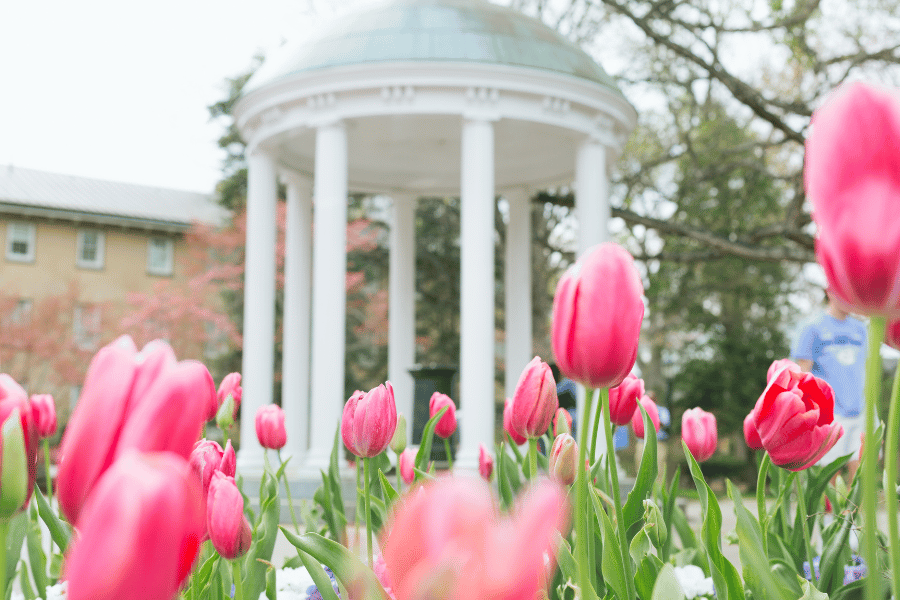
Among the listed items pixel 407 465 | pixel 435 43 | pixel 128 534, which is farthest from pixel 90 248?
pixel 128 534

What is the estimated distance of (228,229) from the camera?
1919cm

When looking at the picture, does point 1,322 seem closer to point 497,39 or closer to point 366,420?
point 497,39

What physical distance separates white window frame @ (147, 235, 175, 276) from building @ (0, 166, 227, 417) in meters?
0.03

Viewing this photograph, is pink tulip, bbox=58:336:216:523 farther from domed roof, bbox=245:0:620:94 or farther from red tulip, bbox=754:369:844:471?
domed roof, bbox=245:0:620:94

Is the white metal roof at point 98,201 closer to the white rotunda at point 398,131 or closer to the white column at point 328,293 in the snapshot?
the white rotunda at point 398,131

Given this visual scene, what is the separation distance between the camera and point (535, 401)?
135 centimetres

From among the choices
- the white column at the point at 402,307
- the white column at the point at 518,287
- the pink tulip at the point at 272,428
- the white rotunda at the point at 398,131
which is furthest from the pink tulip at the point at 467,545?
the white column at the point at 518,287

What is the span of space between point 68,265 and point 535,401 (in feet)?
85.5

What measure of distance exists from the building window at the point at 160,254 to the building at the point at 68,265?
0.03 meters

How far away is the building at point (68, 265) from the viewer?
20156 mm

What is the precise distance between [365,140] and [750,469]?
12326 millimetres

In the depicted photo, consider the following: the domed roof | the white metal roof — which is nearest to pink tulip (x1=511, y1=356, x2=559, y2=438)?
the domed roof

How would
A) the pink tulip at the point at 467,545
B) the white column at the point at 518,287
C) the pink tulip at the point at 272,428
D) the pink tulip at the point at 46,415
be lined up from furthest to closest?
the white column at the point at 518,287
the pink tulip at the point at 272,428
the pink tulip at the point at 46,415
the pink tulip at the point at 467,545

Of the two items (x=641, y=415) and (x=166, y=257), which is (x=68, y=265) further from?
(x=641, y=415)
